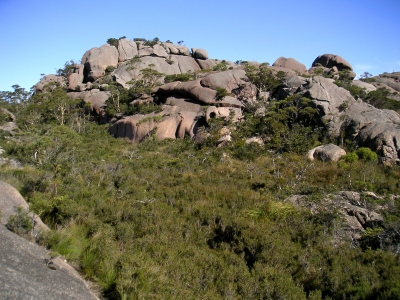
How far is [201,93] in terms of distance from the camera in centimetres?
2961

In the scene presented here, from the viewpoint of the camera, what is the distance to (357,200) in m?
11.2

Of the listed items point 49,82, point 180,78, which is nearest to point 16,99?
point 49,82

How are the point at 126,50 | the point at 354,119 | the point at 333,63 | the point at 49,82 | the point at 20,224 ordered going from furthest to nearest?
the point at 126,50 → the point at 49,82 → the point at 333,63 → the point at 354,119 → the point at 20,224

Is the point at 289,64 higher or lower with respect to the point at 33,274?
higher

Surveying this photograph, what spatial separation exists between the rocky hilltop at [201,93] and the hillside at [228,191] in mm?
152

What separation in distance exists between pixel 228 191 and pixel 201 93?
17.6 m

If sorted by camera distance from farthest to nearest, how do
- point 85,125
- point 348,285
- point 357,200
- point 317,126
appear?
point 85,125 < point 317,126 < point 357,200 < point 348,285

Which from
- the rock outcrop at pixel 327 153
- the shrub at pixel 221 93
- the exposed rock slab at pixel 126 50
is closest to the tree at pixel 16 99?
the exposed rock slab at pixel 126 50

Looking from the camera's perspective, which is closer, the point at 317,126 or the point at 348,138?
the point at 348,138

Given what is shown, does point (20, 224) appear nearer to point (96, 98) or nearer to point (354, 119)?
point (354, 119)

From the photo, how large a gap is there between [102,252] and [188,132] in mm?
20611

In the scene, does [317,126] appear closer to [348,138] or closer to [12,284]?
[348,138]

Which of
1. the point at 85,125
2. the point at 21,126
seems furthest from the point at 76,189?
the point at 21,126

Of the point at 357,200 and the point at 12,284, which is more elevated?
the point at 12,284
